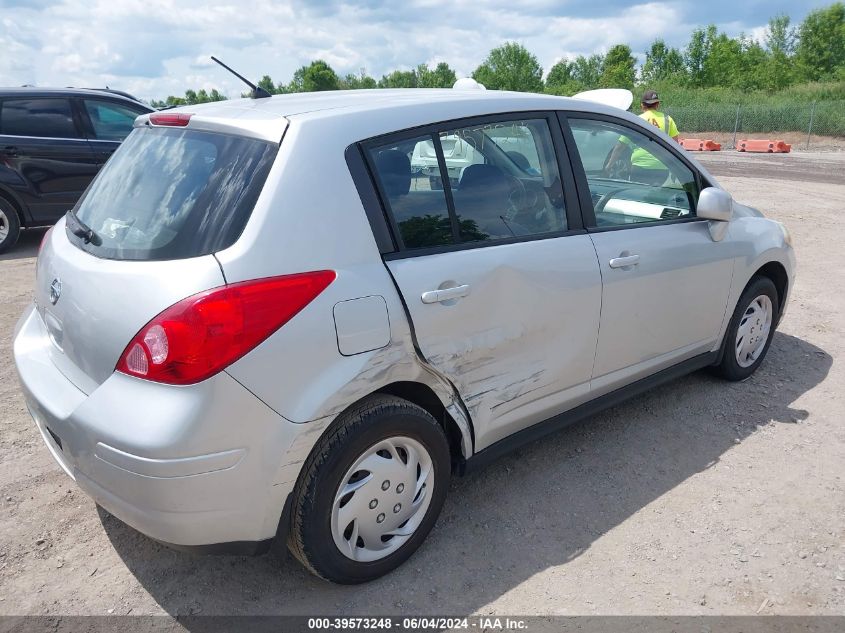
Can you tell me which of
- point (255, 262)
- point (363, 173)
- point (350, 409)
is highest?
point (363, 173)

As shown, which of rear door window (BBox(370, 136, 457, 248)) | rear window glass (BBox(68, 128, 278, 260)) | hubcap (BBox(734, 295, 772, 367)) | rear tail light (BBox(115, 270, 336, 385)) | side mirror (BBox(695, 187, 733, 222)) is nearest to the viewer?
rear tail light (BBox(115, 270, 336, 385))

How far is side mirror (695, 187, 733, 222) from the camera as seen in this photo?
363cm

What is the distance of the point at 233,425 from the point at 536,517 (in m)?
1.57

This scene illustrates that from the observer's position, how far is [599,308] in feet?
10.3

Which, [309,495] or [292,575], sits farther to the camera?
[292,575]

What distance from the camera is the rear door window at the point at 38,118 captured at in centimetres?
772

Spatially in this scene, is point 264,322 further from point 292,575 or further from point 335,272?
point 292,575

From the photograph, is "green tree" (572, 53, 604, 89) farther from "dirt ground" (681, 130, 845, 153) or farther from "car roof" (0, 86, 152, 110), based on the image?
"car roof" (0, 86, 152, 110)

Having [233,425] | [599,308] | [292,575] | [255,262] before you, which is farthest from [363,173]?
[292,575]

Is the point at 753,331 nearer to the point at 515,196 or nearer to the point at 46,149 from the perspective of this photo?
the point at 515,196

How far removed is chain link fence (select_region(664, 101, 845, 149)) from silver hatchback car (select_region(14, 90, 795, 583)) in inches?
1437

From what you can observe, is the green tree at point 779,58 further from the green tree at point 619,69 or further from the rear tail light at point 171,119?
the rear tail light at point 171,119

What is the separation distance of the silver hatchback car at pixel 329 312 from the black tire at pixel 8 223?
19.2ft

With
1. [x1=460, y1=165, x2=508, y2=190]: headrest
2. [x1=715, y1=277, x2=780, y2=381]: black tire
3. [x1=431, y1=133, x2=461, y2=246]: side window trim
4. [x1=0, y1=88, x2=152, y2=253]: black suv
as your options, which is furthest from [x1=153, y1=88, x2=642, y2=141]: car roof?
[x1=0, y1=88, x2=152, y2=253]: black suv
